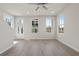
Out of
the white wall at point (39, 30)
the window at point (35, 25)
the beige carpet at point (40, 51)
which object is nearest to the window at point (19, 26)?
the white wall at point (39, 30)

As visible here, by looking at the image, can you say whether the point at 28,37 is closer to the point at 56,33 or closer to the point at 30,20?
the point at 30,20

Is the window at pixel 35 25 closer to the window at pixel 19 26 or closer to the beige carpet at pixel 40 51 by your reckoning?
the window at pixel 19 26

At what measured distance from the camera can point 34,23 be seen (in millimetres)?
10531

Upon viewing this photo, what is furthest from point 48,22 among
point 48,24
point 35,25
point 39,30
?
point 35,25

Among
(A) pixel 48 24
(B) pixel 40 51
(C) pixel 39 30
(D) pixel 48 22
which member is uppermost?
(D) pixel 48 22

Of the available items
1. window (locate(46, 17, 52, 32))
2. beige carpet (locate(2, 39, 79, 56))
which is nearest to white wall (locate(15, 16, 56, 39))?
window (locate(46, 17, 52, 32))

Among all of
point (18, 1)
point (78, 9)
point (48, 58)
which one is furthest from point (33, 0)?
point (78, 9)

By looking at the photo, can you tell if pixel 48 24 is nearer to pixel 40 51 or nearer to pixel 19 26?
pixel 19 26

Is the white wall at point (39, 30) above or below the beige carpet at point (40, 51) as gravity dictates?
above

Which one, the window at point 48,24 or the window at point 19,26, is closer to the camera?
the window at point 19,26

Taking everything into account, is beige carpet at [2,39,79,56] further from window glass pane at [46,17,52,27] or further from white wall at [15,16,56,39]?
window glass pane at [46,17,52,27]

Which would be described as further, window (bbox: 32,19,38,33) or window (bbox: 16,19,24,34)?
window (bbox: 32,19,38,33)

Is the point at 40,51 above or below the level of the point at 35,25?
below

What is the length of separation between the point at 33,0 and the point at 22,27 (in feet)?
30.1
